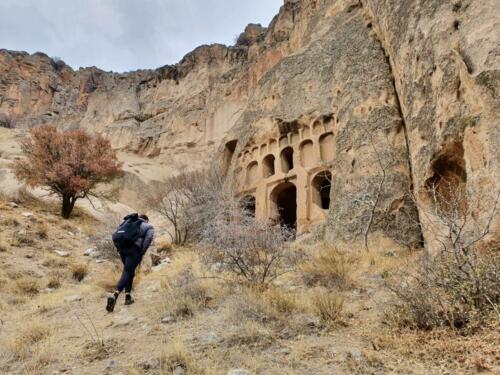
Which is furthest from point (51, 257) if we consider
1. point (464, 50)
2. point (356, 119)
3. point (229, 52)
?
point (229, 52)

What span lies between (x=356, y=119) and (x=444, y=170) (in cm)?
433

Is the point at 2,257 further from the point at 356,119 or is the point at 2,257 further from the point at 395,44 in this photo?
the point at 395,44

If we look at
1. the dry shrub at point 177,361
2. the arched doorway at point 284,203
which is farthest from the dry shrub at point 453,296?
the arched doorway at point 284,203

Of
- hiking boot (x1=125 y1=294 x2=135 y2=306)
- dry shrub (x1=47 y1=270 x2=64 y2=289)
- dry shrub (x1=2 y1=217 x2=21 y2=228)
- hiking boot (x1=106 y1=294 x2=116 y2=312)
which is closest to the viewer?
hiking boot (x1=106 y1=294 x2=116 y2=312)

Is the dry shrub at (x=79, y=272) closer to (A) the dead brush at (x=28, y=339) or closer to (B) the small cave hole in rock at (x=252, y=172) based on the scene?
(A) the dead brush at (x=28, y=339)

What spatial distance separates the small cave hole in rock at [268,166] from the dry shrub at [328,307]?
11.6 meters

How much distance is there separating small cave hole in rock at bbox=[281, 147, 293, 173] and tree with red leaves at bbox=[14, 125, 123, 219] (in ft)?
23.0

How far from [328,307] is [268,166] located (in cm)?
1218

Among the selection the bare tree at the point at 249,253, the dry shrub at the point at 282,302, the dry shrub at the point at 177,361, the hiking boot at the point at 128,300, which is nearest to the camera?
the dry shrub at the point at 177,361

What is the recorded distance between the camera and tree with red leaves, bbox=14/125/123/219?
14258mm

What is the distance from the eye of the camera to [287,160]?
15.9 m

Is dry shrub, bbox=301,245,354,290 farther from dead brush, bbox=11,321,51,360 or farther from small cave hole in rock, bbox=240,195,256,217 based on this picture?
small cave hole in rock, bbox=240,195,256,217

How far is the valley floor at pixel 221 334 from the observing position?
129 inches

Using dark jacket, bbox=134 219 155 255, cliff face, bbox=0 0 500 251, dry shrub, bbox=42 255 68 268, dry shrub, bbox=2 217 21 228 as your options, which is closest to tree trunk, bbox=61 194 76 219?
dry shrub, bbox=2 217 21 228
